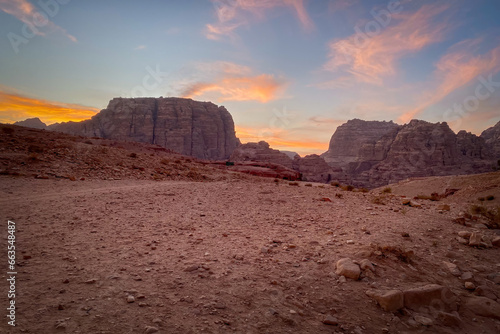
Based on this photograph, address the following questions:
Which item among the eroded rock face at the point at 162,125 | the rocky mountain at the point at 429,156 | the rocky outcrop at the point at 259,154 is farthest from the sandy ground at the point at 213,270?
the eroded rock face at the point at 162,125

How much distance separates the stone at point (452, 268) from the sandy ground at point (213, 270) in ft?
0.62

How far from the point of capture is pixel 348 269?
428 centimetres

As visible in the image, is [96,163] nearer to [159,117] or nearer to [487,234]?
[487,234]

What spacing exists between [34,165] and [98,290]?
14.0 m

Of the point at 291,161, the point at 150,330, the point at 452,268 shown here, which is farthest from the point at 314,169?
the point at 150,330

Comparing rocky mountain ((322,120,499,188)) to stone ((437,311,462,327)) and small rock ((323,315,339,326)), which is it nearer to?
stone ((437,311,462,327))

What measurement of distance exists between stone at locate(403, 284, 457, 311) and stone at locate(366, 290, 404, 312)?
162 mm

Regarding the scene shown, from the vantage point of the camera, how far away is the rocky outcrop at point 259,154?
81.3 m

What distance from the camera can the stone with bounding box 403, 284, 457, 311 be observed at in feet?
12.6

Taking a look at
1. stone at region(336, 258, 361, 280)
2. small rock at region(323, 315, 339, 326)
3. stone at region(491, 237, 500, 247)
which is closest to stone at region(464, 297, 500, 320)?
stone at region(336, 258, 361, 280)

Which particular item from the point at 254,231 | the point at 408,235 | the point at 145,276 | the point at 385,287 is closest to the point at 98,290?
the point at 145,276

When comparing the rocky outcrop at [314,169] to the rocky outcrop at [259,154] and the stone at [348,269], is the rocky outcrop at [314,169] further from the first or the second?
the stone at [348,269]

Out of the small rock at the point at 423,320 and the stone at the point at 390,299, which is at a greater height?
the stone at the point at 390,299

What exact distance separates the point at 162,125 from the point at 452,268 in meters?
122
